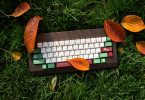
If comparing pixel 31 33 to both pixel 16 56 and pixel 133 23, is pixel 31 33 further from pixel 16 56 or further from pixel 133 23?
pixel 133 23

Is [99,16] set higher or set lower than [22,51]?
higher

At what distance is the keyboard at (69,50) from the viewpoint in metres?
2.97

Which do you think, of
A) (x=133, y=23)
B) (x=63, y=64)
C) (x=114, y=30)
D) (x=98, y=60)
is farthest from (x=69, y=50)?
(x=133, y=23)

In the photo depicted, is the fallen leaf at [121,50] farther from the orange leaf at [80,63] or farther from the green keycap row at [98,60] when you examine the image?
the orange leaf at [80,63]

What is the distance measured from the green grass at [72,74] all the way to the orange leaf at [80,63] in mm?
77

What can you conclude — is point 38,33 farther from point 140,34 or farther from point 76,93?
point 140,34

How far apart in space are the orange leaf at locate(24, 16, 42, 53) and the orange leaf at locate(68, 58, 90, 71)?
0.28 metres

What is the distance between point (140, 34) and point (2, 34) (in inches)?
Answer: 36.7

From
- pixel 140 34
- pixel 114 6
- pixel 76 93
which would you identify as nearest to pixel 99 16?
pixel 114 6

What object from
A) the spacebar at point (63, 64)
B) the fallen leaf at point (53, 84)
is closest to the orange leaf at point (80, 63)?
the spacebar at point (63, 64)

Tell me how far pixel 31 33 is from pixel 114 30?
0.55 m

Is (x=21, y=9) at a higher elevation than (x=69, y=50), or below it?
higher

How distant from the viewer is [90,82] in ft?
9.80

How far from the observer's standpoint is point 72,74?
299cm
